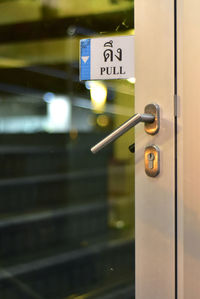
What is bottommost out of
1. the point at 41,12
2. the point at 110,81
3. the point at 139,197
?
the point at 139,197

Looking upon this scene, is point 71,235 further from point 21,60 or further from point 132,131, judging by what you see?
point 132,131

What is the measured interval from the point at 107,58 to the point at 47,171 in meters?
1.64

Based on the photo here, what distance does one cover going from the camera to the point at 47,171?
8.25ft

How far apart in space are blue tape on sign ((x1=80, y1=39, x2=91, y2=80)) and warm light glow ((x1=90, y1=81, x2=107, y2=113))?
0.02 meters

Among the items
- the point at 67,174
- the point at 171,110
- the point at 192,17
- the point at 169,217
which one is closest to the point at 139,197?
the point at 169,217

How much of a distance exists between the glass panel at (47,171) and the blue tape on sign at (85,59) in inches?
13.2

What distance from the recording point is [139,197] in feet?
3.03

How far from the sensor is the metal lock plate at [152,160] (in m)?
0.88

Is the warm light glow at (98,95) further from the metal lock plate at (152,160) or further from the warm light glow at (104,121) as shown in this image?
the metal lock plate at (152,160)

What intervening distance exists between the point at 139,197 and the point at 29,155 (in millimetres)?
1561

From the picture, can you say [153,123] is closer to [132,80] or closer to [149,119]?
[149,119]

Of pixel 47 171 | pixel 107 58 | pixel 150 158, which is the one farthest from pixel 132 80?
pixel 47 171

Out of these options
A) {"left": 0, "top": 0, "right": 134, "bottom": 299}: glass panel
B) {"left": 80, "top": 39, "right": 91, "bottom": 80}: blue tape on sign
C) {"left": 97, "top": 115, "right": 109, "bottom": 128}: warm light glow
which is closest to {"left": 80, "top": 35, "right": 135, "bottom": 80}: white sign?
{"left": 80, "top": 39, "right": 91, "bottom": 80}: blue tape on sign

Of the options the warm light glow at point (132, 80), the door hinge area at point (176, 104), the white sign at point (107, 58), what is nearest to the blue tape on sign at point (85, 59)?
the white sign at point (107, 58)
